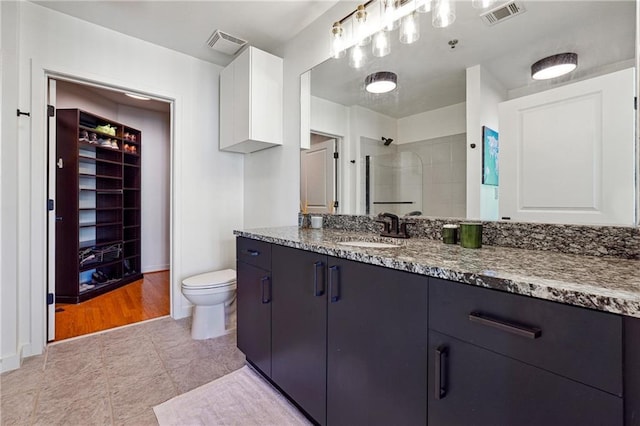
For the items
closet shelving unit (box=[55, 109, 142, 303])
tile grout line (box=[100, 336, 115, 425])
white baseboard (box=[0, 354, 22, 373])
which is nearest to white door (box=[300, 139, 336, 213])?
tile grout line (box=[100, 336, 115, 425])

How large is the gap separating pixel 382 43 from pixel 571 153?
3.93 feet

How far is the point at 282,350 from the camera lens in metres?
1.47

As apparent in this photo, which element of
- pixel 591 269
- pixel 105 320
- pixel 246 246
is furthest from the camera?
pixel 105 320

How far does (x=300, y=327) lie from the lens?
52.8 inches

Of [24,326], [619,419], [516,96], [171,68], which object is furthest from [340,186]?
[24,326]

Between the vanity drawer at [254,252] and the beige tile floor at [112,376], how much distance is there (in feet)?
2.41

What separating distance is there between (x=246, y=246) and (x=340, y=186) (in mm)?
812

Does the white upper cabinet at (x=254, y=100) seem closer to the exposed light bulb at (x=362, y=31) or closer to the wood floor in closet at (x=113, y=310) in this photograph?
the exposed light bulb at (x=362, y=31)

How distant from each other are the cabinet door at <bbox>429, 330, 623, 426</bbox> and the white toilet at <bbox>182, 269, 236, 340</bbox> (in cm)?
179

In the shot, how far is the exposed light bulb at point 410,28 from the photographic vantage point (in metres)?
1.58

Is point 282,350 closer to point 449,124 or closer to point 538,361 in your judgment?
point 538,361

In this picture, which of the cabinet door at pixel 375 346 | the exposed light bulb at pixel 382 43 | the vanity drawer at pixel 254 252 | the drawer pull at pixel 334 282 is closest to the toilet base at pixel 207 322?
the vanity drawer at pixel 254 252

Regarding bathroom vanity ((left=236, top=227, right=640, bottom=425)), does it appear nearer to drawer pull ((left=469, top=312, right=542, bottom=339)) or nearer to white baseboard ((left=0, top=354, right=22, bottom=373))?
drawer pull ((left=469, top=312, right=542, bottom=339))

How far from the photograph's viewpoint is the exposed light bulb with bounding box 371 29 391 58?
1.73 metres
